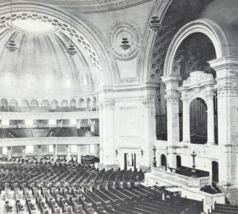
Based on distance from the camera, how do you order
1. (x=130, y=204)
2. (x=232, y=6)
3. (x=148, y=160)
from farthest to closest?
(x=148, y=160) < (x=232, y=6) < (x=130, y=204)

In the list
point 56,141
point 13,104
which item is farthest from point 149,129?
point 13,104

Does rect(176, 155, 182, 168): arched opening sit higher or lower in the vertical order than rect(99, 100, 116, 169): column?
lower

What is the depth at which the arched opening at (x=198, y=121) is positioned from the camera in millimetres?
22875

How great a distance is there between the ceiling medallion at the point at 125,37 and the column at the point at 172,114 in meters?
4.75

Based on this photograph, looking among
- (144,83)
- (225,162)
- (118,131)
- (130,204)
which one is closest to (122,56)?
(144,83)

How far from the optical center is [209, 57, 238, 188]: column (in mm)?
19391

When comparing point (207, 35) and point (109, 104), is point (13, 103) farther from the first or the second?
point (207, 35)

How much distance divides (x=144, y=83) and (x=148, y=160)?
6.88 metres

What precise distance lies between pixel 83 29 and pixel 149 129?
10864 mm

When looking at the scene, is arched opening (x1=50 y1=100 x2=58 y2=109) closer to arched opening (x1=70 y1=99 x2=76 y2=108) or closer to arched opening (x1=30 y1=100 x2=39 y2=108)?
arched opening (x1=30 y1=100 x2=39 y2=108)

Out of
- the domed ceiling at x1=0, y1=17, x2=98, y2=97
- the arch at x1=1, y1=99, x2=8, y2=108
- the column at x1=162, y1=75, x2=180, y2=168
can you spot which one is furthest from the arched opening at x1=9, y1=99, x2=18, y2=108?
the column at x1=162, y1=75, x2=180, y2=168

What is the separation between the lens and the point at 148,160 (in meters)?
28.4

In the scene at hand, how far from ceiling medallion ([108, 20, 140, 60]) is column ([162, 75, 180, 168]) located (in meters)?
4.75

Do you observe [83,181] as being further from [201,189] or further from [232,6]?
[232,6]
